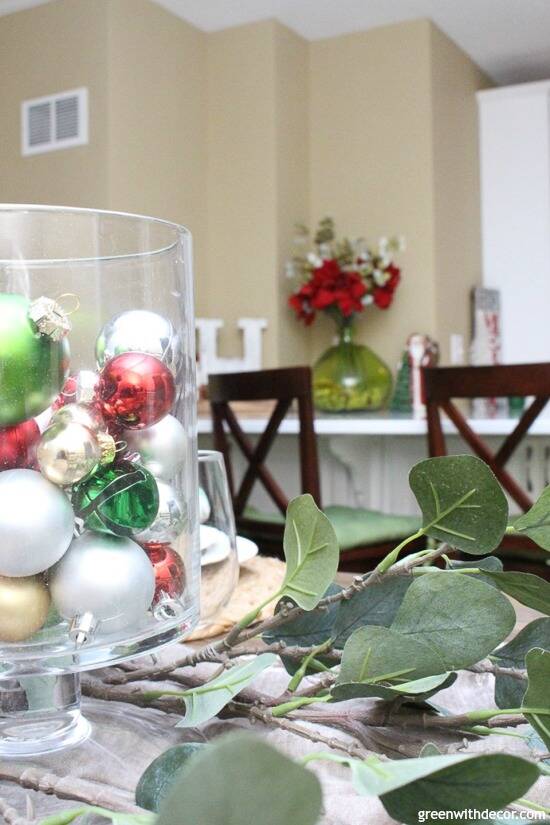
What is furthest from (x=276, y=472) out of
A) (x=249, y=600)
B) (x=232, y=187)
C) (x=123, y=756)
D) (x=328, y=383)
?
(x=123, y=756)

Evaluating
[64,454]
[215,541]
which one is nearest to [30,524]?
[64,454]

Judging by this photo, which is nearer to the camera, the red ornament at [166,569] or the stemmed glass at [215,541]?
the red ornament at [166,569]

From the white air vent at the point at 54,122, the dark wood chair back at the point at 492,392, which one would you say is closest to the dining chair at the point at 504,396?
the dark wood chair back at the point at 492,392

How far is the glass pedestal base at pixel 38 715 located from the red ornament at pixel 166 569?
6 cm

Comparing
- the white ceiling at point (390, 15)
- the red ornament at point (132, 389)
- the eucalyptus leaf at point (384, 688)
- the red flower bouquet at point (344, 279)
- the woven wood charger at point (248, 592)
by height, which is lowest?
the woven wood charger at point (248, 592)

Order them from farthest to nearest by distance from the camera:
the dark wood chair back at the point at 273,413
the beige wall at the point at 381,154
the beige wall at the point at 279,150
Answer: the beige wall at the point at 381,154, the beige wall at the point at 279,150, the dark wood chair back at the point at 273,413

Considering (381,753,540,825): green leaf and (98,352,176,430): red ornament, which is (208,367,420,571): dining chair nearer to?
(98,352,176,430): red ornament

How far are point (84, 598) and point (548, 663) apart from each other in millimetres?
172

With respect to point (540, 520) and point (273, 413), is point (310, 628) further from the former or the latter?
point (273, 413)

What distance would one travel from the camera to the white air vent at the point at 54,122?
310cm

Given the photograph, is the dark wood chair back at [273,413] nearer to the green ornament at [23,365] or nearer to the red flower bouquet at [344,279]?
the red flower bouquet at [344,279]

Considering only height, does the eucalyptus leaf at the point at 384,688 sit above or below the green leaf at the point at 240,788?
below

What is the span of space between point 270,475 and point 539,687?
6.04ft

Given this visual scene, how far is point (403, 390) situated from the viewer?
304cm
